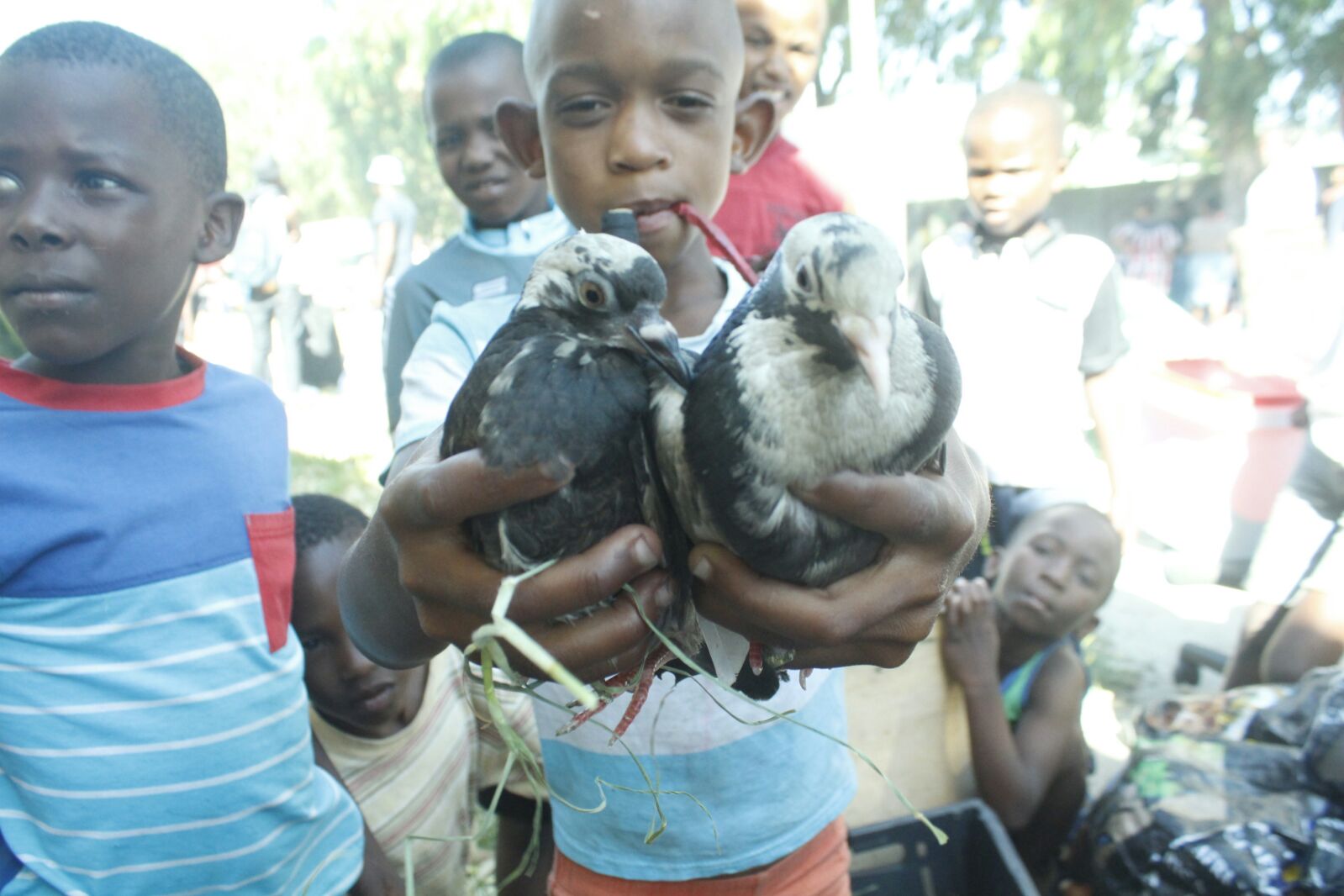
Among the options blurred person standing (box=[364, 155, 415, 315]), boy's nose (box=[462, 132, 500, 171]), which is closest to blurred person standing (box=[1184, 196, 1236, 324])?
blurred person standing (box=[364, 155, 415, 315])

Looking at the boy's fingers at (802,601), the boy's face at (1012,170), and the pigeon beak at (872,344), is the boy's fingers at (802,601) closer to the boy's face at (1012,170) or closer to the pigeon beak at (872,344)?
the pigeon beak at (872,344)

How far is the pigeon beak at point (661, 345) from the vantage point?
1.27 meters

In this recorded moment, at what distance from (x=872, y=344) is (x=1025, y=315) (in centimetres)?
279

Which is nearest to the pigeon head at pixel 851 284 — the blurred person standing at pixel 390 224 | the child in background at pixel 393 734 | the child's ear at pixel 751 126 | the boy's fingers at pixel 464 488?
the boy's fingers at pixel 464 488

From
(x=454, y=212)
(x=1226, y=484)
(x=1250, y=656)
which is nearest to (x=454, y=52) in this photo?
(x=1250, y=656)

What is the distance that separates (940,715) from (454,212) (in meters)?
33.4

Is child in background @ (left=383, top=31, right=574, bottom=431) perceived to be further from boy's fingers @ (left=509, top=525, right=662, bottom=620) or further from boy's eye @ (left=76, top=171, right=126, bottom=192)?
boy's fingers @ (left=509, top=525, right=662, bottom=620)

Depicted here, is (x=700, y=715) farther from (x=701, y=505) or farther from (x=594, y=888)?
(x=701, y=505)

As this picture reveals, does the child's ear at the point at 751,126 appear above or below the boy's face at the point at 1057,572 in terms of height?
above

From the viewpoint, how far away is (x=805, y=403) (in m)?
1.19

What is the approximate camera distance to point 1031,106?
13.1 ft

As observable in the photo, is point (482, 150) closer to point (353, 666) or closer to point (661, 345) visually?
point (353, 666)

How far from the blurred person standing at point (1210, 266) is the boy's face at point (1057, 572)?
13372mm

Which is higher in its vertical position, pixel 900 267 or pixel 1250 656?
pixel 900 267
